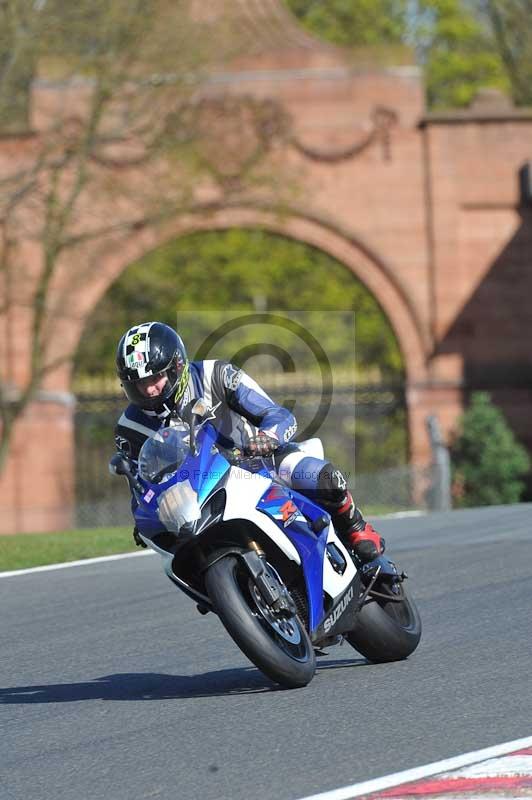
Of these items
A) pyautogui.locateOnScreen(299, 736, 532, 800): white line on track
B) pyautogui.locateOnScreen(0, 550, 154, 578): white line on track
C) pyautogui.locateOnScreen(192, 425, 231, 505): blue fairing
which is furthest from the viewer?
pyautogui.locateOnScreen(0, 550, 154, 578): white line on track

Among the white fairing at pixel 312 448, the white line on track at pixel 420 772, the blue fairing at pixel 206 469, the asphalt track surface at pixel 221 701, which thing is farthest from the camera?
the white fairing at pixel 312 448

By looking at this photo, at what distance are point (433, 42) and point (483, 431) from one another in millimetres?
27342

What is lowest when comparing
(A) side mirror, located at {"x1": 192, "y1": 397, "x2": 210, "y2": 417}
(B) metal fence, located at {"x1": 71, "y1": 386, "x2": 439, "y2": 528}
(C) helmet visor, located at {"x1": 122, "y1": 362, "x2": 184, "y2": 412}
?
(B) metal fence, located at {"x1": 71, "y1": 386, "x2": 439, "y2": 528}

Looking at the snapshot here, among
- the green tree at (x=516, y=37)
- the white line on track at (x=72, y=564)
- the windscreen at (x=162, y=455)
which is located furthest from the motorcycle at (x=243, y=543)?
the green tree at (x=516, y=37)

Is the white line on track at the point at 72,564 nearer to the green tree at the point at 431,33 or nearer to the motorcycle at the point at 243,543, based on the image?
the motorcycle at the point at 243,543

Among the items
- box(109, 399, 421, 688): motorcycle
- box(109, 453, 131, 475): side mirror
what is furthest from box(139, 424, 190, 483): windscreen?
box(109, 453, 131, 475): side mirror

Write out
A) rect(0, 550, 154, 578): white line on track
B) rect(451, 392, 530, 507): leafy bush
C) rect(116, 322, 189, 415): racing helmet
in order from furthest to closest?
rect(451, 392, 530, 507): leafy bush, rect(0, 550, 154, 578): white line on track, rect(116, 322, 189, 415): racing helmet

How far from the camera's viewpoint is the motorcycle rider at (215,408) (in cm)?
639

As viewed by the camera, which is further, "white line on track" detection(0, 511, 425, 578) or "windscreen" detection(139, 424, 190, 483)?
"white line on track" detection(0, 511, 425, 578)

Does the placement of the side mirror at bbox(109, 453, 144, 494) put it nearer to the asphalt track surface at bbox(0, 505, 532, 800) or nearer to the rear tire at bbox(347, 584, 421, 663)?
the asphalt track surface at bbox(0, 505, 532, 800)

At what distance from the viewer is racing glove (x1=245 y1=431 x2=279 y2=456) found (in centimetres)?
635

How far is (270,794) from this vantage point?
495 cm

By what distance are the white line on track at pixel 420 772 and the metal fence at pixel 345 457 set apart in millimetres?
14164

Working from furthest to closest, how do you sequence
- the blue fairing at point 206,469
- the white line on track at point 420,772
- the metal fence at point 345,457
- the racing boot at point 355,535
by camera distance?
the metal fence at point 345,457 → the racing boot at point 355,535 → the blue fairing at point 206,469 → the white line on track at point 420,772
